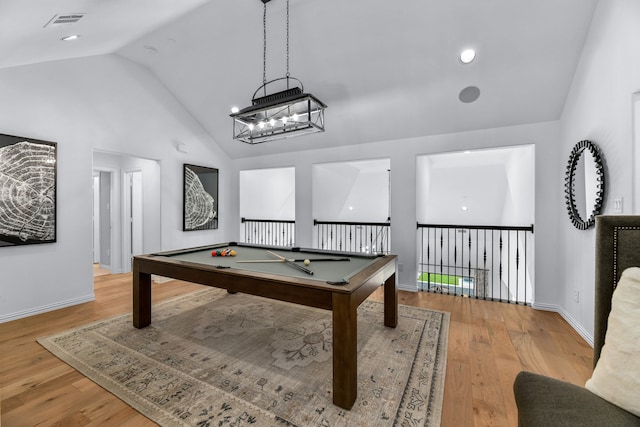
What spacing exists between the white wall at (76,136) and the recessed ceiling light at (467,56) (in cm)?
434

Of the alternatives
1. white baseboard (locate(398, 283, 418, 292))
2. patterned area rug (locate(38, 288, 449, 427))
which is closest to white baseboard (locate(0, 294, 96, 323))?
patterned area rug (locate(38, 288, 449, 427))

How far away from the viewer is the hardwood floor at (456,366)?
1653 mm

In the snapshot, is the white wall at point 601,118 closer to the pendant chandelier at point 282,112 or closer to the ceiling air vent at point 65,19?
the pendant chandelier at point 282,112

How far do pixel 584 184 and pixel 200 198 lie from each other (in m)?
5.37

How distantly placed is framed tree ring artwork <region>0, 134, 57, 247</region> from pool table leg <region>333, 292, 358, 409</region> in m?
3.62

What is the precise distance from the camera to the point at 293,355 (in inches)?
91.2

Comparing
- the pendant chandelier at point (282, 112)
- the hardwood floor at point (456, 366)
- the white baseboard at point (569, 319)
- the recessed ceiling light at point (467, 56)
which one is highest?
the recessed ceiling light at point (467, 56)

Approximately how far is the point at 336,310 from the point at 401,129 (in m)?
3.15

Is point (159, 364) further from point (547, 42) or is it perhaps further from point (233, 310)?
point (547, 42)

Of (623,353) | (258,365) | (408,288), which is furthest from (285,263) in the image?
(408,288)

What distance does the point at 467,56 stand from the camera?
9.74 feet

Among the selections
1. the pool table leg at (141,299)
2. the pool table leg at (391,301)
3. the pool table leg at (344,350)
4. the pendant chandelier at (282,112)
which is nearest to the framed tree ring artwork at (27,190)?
the pool table leg at (141,299)

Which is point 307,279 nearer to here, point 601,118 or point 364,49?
point 364,49

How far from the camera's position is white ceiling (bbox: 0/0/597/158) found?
2.46 metres
